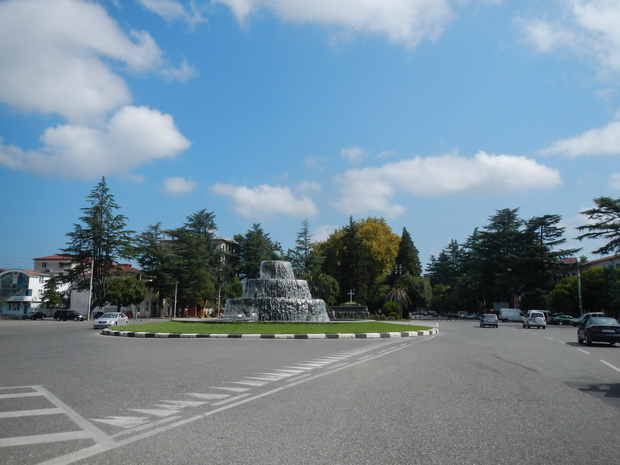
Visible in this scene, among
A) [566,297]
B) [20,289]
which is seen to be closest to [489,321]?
[566,297]

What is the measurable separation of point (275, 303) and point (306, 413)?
30.9 metres

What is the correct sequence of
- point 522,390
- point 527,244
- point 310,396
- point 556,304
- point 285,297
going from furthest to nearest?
point 527,244, point 556,304, point 285,297, point 522,390, point 310,396

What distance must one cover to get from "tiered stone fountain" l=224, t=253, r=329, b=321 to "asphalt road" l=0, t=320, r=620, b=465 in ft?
80.5

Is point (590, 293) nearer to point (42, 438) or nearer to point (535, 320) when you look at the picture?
point (535, 320)

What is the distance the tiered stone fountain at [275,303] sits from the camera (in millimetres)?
37375

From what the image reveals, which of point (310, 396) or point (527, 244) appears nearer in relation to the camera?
point (310, 396)

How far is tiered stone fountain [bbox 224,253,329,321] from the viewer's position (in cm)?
3738

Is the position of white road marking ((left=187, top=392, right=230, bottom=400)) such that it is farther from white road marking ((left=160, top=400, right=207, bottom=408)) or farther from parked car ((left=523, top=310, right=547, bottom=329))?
parked car ((left=523, top=310, right=547, bottom=329))

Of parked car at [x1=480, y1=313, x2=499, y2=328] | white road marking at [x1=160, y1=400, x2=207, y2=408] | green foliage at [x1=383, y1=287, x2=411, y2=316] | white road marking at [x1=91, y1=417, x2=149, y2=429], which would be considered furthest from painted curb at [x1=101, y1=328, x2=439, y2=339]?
green foliage at [x1=383, y1=287, x2=411, y2=316]

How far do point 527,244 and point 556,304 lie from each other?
12.6m

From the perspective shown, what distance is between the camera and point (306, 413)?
693cm

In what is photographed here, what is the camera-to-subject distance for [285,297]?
40312mm

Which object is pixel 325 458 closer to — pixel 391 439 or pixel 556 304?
pixel 391 439

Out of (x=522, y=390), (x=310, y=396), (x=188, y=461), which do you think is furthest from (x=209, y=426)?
(x=522, y=390)
